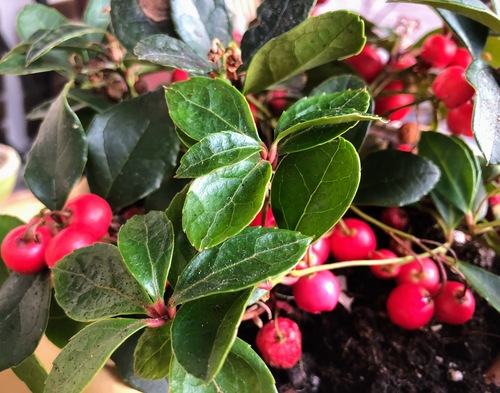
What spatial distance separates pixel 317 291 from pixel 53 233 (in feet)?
0.83

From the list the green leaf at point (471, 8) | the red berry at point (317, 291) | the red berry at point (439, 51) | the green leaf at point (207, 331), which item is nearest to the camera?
the green leaf at point (207, 331)

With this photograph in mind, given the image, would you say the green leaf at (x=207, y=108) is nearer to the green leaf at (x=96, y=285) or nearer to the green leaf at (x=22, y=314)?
the green leaf at (x=96, y=285)

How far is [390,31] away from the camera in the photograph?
714 mm

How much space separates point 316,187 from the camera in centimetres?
39

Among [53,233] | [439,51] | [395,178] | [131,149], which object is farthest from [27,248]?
[439,51]

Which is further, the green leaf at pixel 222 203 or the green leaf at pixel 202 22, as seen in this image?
the green leaf at pixel 202 22

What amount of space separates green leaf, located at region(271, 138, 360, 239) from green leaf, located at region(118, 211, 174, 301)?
0.32 feet

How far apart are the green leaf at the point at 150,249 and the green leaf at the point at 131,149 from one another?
0.13 meters

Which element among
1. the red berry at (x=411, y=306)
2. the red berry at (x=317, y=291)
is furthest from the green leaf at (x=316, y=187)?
the red berry at (x=411, y=306)

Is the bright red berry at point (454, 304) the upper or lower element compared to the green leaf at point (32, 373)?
lower

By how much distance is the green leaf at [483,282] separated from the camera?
50cm

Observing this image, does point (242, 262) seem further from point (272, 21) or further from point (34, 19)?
point (34, 19)

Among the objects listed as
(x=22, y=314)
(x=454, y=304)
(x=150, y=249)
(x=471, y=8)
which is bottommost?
(x=454, y=304)

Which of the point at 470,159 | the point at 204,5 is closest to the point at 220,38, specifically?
the point at 204,5
